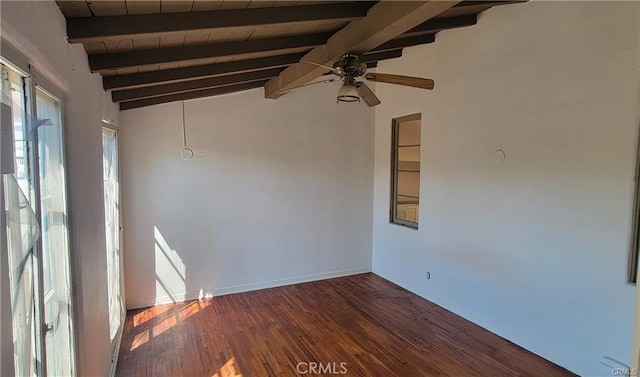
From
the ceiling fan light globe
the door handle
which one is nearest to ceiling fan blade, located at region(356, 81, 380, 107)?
the ceiling fan light globe

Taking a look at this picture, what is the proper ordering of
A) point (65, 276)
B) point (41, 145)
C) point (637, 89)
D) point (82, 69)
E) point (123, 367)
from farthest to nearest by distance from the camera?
point (123, 367), point (637, 89), point (82, 69), point (65, 276), point (41, 145)

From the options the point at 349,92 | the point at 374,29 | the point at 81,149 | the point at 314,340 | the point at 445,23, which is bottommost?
the point at 314,340

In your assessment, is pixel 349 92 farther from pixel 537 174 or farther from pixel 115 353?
pixel 115 353

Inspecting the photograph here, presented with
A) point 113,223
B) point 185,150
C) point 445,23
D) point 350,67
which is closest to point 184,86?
point 185,150

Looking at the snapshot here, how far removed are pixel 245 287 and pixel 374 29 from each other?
355 centimetres

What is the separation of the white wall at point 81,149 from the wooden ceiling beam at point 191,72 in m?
0.21

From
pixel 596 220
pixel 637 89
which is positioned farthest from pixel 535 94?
pixel 596 220

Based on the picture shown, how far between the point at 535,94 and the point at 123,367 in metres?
4.16

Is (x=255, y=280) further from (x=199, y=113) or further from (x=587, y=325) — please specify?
(x=587, y=325)

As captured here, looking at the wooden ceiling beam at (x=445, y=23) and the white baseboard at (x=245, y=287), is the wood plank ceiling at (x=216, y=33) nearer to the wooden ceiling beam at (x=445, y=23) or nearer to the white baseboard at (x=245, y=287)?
the wooden ceiling beam at (x=445, y=23)

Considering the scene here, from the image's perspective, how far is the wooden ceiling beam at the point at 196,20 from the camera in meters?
1.72

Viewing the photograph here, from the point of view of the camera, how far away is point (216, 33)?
234 cm

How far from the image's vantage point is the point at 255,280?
469cm

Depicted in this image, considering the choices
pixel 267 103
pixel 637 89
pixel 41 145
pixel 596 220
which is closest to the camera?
pixel 41 145
